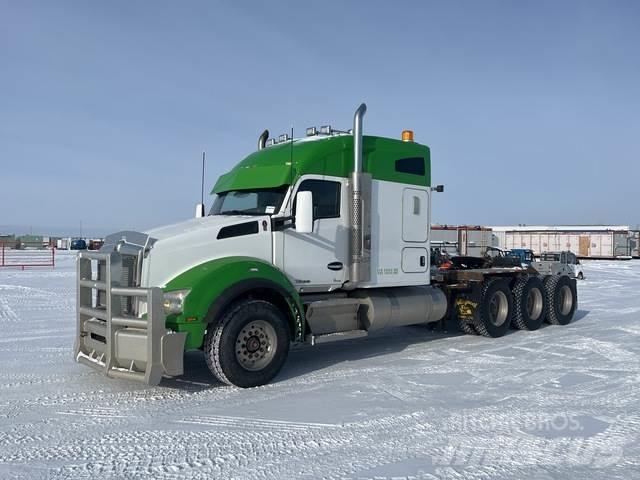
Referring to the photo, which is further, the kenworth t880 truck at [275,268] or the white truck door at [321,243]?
the white truck door at [321,243]

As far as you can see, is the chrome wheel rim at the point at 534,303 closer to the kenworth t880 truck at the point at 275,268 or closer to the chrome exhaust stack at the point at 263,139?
the kenworth t880 truck at the point at 275,268

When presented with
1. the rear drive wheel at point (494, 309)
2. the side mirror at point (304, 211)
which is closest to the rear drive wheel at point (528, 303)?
the rear drive wheel at point (494, 309)

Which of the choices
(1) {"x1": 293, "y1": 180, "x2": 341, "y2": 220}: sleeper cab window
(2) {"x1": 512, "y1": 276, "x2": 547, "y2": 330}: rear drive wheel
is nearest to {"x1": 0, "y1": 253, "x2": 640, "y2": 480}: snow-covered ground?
(2) {"x1": 512, "y1": 276, "x2": 547, "y2": 330}: rear drive wheel

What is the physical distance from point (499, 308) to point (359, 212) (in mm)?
4509

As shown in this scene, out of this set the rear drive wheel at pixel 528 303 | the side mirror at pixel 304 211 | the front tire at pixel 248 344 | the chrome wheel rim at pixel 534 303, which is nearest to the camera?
the front tire at pixel 248 344

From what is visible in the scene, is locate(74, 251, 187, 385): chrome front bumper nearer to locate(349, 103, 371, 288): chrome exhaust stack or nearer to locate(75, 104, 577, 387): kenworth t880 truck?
locate(75, 104, 577, 387): kenworth t880 truck

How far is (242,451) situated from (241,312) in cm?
212

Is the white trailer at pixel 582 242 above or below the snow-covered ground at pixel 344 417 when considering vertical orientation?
above

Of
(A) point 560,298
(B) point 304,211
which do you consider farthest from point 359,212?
(A) point 560,298

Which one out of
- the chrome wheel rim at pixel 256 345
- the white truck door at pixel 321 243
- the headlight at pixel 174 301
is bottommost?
the chrome wheel rim at pixel 256 345

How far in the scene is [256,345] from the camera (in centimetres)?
668

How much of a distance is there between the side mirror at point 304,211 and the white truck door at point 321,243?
317mm

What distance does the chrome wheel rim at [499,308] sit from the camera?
10711 millimetres

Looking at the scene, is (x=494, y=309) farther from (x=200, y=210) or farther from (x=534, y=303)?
(x=200, y=210)
